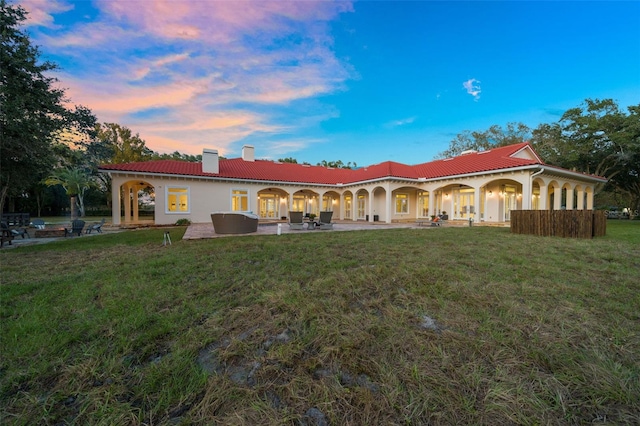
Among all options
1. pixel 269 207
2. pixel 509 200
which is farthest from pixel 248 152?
pixel 509 200

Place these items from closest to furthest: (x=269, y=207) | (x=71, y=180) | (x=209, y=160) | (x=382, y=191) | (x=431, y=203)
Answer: (x=209, y=160)
(x=431, y=203)
(x=382, y=191)
(x=269, y=207)
(x=71, y=180)

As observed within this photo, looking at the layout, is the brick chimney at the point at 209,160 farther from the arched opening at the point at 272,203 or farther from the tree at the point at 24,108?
the tree at the point at 24,108

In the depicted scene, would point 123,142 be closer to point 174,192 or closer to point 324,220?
point 174,192

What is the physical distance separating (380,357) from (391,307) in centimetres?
99

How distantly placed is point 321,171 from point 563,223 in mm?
18585

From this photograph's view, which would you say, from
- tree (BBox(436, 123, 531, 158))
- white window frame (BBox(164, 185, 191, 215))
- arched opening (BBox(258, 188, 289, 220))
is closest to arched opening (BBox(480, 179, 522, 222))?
arched opening (BBox(258, 188, 289, 220))

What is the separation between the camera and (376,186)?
61.7ft

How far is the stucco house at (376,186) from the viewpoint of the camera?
15.3 m

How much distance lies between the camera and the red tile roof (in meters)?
15.6

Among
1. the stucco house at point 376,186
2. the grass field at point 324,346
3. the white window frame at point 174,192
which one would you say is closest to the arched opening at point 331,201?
the stucco house at point 376,186

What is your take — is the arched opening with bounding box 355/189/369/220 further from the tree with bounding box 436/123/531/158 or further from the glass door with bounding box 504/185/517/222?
the tree with bounding box 436/123/531/158

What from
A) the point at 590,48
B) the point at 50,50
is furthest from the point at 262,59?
the point at 590,48

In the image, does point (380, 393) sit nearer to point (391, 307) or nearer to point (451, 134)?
point (391, 307)

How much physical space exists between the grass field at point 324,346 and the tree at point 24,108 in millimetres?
7352
